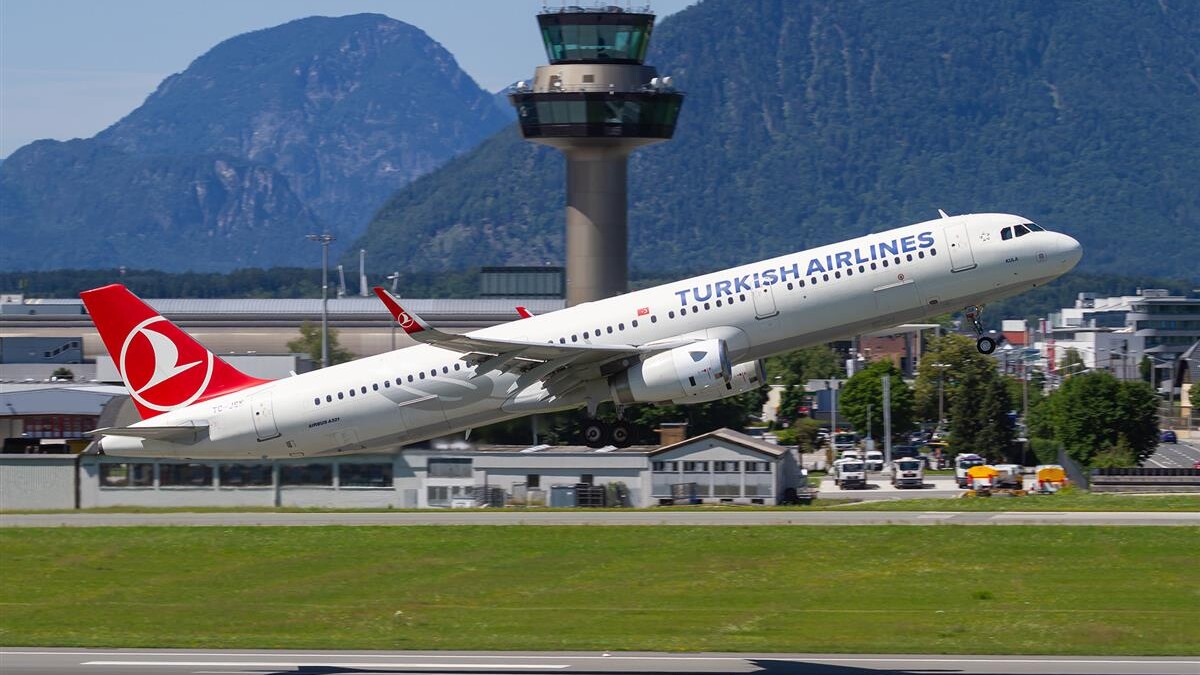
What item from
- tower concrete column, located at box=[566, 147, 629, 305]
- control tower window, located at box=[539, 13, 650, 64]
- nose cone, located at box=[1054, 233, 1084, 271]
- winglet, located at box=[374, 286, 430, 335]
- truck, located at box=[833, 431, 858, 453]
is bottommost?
truck, located at box=[833, 431, 858, 453]

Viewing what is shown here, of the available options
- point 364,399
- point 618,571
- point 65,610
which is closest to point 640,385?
point 618,571

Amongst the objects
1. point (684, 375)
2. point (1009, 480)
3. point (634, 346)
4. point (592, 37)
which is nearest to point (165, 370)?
point (634, 346)

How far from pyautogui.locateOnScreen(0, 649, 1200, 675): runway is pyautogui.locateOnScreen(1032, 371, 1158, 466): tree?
8151 cm

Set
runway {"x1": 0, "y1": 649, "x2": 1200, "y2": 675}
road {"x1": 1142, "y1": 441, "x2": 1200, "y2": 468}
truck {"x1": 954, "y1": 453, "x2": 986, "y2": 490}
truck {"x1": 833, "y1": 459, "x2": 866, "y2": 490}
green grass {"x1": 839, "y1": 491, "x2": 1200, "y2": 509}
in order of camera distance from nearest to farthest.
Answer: runway {"x1": 0, "y1": 649, "x2": 1200, "y2": 675} → green grass {"x1": 839, "y1": 491, "x2": 1200, "y2": 509} → truck {"x1": 833, "y1": 459, "x2": 866, "y2": 490} → truck {"x1": 954, "y1": 453, "x2": 986, "y2": 490} → road {"x1": 1142, "y1": 441, "x2": 1200, "y2": 468}

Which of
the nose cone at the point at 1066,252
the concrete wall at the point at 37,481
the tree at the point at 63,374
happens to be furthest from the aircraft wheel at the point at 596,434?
the tree at the point at 63,374

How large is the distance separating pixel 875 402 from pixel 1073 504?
3144 inches

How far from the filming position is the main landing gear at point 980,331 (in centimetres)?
5275

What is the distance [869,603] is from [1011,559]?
8.15m

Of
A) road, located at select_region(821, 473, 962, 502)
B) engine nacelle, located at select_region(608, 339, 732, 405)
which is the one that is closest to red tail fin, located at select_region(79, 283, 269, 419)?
engine nacelle, located at select_region(608, 339, 732, 405)

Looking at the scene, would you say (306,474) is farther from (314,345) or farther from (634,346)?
(314,345)

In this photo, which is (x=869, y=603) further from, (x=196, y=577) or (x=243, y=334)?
(x=243, y=334)

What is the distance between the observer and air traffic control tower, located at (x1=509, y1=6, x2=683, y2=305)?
13150cm

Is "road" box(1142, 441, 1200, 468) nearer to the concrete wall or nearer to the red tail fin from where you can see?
the concrete wall

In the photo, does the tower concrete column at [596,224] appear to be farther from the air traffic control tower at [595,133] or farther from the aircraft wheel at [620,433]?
the aircraft wheel at [620,433]
